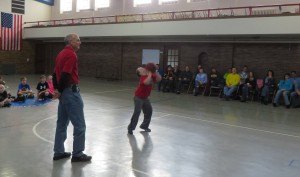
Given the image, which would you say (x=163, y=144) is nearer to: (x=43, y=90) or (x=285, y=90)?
(x=43, y=90)

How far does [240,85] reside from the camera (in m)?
14.2

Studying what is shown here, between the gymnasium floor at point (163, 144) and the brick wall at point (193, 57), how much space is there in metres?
5.01

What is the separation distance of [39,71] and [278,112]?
2064 cm

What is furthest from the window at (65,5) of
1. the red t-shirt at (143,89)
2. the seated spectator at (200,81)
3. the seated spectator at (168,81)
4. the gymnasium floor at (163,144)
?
the red t-shirt at (143,89)

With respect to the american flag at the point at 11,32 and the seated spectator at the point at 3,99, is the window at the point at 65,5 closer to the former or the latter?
the american flag at the point at 11,32

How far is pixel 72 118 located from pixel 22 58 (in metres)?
22.3

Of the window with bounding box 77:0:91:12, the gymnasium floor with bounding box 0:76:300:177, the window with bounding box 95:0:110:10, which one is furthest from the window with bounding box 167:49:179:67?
the gymnasium floor with bounding box 0:76:300:177

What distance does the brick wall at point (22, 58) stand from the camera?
2409 centimetres

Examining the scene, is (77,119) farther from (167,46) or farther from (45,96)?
(167,46)

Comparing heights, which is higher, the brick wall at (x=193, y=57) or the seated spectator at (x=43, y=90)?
the brick wall at (x=193, y=57)

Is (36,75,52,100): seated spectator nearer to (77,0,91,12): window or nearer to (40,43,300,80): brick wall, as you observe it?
(40,43,300,80): brick wall

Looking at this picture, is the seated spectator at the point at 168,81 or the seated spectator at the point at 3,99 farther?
the seated spectator at the point at 168,81

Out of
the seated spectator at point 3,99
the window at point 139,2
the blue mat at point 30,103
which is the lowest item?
the blue mat at point 30,103

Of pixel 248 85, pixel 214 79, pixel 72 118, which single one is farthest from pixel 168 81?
pixel 72 118
